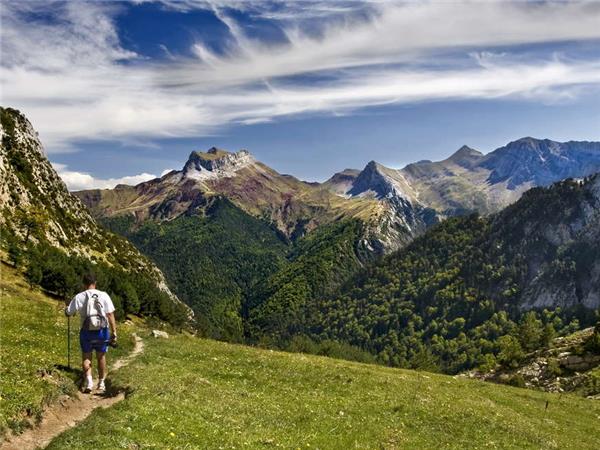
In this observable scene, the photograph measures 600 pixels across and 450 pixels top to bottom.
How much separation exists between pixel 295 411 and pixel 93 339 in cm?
1140

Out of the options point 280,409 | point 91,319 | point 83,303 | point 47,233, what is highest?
point 47,233

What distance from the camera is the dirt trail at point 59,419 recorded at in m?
17.3

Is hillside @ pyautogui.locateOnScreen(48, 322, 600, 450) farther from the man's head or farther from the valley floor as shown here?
the man's head

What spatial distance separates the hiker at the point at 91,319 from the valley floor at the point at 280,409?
239 centimetres

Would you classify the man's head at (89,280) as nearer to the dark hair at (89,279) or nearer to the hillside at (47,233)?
the dark hair at (89,279)

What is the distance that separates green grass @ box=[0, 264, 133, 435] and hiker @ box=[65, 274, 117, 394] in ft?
4.32

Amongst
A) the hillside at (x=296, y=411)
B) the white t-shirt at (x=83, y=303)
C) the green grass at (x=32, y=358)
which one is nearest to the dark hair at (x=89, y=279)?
the white t-shirt at (x=83, y=303)

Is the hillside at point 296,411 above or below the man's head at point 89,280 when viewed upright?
below

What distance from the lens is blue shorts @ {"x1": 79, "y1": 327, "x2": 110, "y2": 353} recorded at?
24.0 metres

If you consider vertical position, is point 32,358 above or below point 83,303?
below

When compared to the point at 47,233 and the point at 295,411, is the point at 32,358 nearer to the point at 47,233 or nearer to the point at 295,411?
the point at 295,411

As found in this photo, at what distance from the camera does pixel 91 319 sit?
78.1ft

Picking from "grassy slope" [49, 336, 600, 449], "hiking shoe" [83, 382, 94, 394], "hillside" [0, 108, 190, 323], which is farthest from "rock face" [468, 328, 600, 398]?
"hillside" [0, 108, 190, 323]

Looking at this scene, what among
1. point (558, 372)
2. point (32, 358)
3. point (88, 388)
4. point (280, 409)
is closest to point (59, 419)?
point (88, 388)
